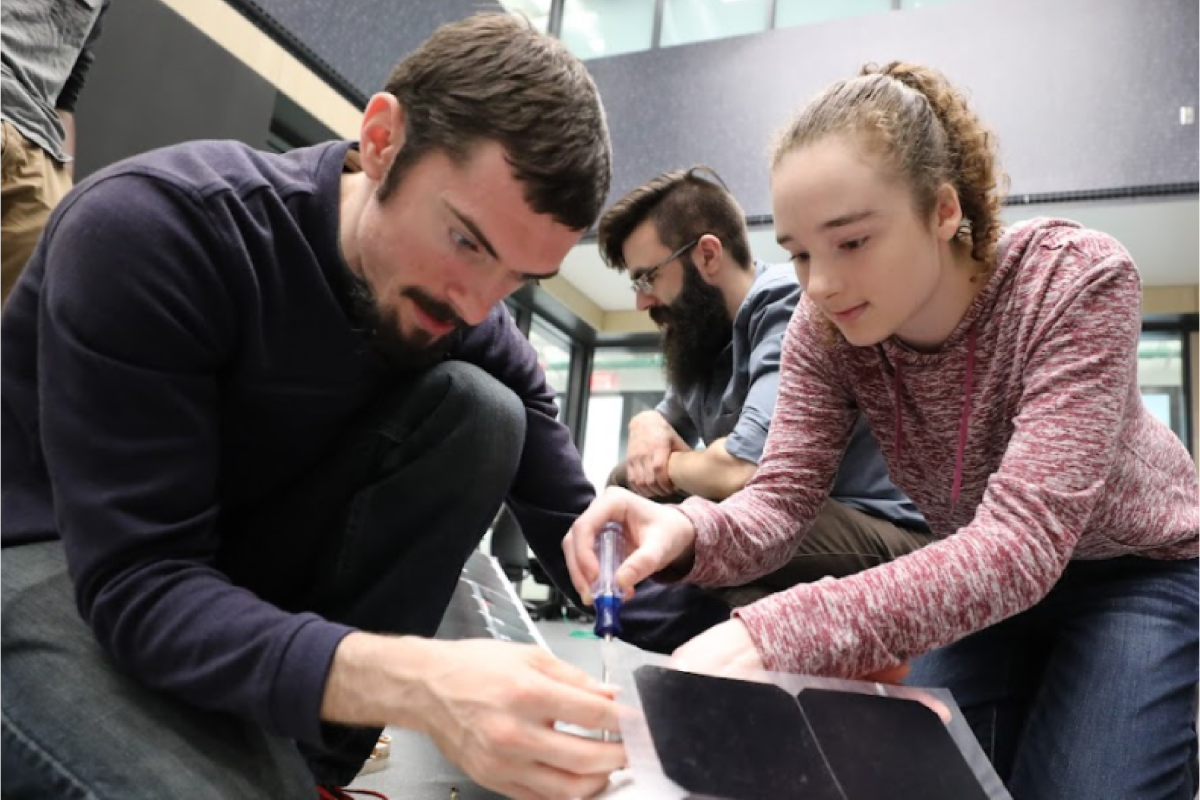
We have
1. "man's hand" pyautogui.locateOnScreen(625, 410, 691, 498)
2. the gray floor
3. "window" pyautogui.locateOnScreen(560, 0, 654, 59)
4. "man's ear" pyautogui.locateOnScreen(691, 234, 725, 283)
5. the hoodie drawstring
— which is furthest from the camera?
"window" pyautogui.locateOnScreen(560, 0, 654, 59)

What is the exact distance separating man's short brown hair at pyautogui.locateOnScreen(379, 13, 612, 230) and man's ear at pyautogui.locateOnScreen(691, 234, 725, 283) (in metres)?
1.14

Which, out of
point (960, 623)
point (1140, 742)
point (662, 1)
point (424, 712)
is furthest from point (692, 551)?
point (662, 1)

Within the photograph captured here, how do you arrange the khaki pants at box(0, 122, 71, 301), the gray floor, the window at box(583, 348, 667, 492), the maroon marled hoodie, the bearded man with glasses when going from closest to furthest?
1. the maroon marled hoodie
2. the gray floor
3. the khaki pants at box(0, 122, 71, 301)
4. the bearded man with glasses
5. the window at box(583, 348, 667, 492)

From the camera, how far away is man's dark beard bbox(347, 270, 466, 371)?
2.95 feet

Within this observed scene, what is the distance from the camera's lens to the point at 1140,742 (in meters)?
0.99

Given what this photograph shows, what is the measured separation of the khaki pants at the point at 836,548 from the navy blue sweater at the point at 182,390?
772mm

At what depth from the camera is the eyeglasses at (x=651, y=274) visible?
2.07m

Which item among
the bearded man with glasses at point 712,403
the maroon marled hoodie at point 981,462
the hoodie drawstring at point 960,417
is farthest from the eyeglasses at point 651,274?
the hoodie drawstring at point 960,417

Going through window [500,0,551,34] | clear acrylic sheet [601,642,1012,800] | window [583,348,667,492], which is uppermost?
window [500,0,551,34]

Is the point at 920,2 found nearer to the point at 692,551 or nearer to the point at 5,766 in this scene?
the point at 692,551

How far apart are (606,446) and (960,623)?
210 inches

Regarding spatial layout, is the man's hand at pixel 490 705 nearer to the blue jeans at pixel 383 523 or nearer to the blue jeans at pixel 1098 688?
the blue jeans at pixel 383 523

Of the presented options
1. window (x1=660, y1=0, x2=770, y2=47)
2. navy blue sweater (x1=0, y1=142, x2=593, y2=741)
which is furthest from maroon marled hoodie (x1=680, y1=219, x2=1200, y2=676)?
window (x1=660, y1=0, x2=770, y2=47)

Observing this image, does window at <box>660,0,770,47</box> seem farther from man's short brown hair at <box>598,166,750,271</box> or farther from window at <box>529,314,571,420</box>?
man's short brown hair at <box>598,166,750,271</box>
